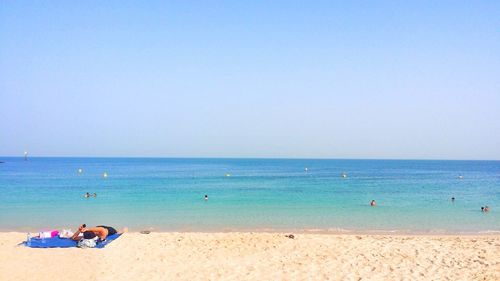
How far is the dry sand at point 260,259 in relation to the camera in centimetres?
1336

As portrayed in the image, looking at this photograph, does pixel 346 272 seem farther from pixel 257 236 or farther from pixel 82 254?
pixel 82 254

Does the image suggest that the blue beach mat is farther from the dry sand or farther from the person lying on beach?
the dry sand

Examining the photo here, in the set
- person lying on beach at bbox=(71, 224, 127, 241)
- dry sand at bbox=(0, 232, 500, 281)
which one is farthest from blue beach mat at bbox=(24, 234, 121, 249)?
dry sand at bbox=(0, 232, 500, 281)

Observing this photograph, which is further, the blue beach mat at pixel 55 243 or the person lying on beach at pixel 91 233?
the person lying on beach at pixel 91 233

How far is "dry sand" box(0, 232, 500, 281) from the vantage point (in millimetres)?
13359

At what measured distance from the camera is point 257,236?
19.5 meters

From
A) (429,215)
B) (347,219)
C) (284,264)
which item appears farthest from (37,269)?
(429,215)

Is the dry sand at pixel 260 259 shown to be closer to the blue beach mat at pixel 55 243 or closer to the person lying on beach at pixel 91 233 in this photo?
the blue beach mat at pixel 55 243

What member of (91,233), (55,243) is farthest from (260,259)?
(55,243)

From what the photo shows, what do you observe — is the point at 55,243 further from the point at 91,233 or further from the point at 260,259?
the point at 260,259

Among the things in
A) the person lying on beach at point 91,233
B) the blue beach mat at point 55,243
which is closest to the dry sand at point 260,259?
the blue beach mat at point 55,243

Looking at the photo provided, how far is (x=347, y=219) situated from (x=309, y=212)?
12.4ft

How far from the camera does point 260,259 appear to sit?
50.5 feet

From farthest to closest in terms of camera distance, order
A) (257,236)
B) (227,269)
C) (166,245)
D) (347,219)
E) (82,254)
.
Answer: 1. (347,219)
2. (257,236)
3. (166,245)
4. (82,254)
5. (227,269)
